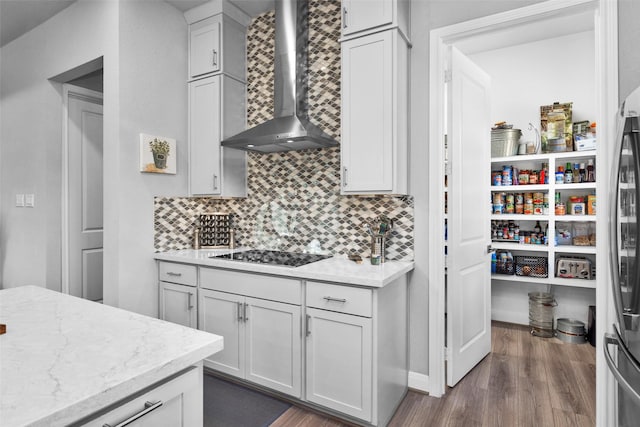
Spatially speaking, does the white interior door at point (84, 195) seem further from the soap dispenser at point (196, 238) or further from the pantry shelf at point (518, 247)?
the pantry shelf at point (518, 247)

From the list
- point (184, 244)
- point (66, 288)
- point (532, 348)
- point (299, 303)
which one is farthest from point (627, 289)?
point (66, 288)

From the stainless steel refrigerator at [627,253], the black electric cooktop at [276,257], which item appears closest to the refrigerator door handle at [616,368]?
the stainless steel refrigerator at [627,253]

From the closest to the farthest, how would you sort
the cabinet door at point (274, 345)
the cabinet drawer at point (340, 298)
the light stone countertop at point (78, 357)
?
the light stone countertop at point (78, 357), the cabinet drawer at point (340, 298), the cabinet door at point (274, 345)

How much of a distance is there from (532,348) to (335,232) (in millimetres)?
2065

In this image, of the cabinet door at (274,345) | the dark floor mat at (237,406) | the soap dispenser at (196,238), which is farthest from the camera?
the soap dispenser at (196,238)

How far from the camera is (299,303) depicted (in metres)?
2.14

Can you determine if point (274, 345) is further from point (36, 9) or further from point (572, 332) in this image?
point (36, 9)

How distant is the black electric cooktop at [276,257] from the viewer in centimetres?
239

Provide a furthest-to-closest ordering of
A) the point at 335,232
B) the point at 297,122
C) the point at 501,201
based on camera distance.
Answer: the point at 501,201, the point at 335,232, the point at 297,122

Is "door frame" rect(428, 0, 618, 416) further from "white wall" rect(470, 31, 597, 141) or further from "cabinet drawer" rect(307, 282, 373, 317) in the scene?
"white wall" rect(470, 31, 597, 141)

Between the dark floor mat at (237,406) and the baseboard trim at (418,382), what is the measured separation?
0.84 meters

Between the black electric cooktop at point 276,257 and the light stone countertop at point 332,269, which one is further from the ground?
the black electric cooktop at point 276,257

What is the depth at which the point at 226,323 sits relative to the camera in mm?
2455

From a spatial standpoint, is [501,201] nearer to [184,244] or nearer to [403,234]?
[403,234]
